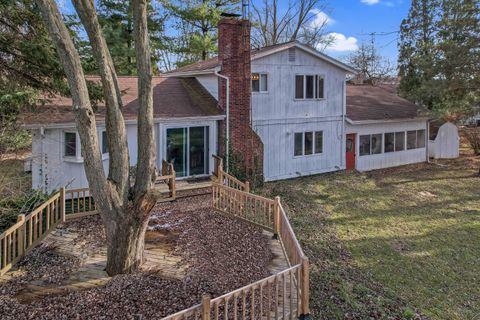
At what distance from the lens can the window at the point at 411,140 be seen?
77.3 ft

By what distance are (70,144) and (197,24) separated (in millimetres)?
→ 17932

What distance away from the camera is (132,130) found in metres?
14.0

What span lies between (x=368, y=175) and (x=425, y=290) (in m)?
12.5

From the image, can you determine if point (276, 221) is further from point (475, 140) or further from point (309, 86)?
point (475, 140)

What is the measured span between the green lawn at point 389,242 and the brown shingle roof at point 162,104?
416cm

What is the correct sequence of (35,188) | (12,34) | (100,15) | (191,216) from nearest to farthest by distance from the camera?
(12,34) < (191,216) < (35,188) < (100,15)

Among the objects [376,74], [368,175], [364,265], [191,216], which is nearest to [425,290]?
[364,265]

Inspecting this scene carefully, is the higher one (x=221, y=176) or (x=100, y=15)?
(x=100, y=15)

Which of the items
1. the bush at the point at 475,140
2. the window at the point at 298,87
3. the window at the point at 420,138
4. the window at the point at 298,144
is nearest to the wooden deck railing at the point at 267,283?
the window at the point at 298,144

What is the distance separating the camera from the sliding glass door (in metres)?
15.1

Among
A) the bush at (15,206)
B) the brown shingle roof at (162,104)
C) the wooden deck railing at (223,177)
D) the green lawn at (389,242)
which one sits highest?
the brown shingle roof at (162,104)

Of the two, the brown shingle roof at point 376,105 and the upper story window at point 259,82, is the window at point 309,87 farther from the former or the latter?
the brown shingle roof at point 376,105

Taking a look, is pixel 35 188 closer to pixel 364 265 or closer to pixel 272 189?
pixel 272 189

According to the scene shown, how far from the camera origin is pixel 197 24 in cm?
2828
